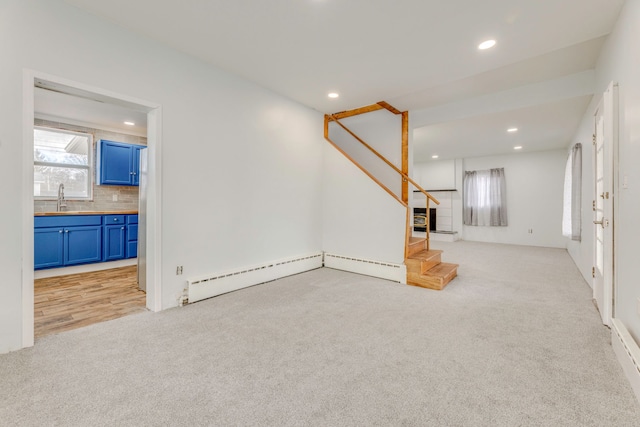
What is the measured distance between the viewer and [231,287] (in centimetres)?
339

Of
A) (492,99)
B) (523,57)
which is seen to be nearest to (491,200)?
(492,99)

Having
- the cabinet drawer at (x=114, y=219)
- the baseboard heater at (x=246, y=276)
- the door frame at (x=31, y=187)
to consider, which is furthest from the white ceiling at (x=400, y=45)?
the cabinet drawer at (x=114, y=219)

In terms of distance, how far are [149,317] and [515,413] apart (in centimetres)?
279

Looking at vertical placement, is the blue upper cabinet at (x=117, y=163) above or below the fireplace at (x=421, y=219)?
above

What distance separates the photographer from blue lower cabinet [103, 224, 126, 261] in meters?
4.48

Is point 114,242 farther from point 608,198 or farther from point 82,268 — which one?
point 608,198

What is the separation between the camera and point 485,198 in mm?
8039

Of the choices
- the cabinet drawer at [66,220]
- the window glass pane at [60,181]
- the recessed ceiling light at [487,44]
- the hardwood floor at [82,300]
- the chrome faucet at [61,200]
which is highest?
the recessed ceiling light at [487,44]

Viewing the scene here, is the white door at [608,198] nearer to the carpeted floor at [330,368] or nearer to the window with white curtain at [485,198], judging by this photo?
the carpeted floor at [330,368]

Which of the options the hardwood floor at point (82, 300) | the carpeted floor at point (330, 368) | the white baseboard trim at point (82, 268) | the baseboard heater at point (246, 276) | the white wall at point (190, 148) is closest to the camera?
the carpeted floor at point (330, 368)

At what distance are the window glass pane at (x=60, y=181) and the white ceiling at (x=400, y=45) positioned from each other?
3471 mm

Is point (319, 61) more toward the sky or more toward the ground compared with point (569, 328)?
more toward the sky

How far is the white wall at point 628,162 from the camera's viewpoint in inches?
71.9

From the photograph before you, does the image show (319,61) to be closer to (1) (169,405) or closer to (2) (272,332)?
(2) (272,332)
